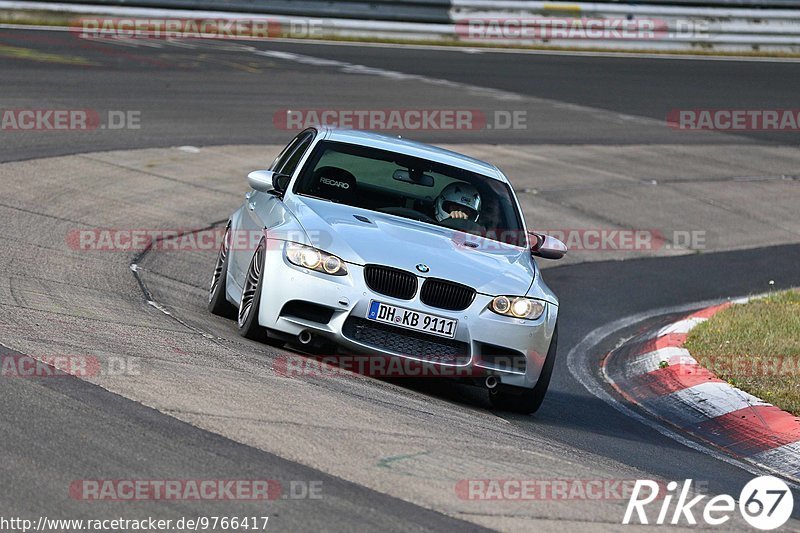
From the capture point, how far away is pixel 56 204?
1246 cm

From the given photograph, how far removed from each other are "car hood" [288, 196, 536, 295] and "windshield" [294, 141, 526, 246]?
0.64ft

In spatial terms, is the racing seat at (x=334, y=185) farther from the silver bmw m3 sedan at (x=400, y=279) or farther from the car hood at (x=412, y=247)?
the car hood at (x=412, y=247)

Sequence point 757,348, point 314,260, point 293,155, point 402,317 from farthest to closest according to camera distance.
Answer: point 757,348
point 293,155
point 314,260
point 402,317

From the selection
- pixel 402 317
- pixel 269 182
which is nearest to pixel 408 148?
pixel 269 182

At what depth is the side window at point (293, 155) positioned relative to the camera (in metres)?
9.40

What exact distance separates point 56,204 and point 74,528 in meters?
8.36

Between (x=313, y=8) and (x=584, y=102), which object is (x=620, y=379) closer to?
(x=584, y=102)

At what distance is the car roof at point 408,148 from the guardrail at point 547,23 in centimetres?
1817

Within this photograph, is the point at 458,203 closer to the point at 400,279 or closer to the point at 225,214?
the point at 400,279

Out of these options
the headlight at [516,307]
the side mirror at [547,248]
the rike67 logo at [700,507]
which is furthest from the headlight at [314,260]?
the rike67 logo at [700,507]

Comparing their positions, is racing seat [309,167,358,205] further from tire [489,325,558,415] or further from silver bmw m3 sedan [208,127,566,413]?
tire [489,325,558,415]

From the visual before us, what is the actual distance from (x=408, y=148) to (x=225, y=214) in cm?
492

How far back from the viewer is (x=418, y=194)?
944 centimetres

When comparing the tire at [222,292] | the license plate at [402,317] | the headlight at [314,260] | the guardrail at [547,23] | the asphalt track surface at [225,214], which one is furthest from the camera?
the guardrail at [547,23]
